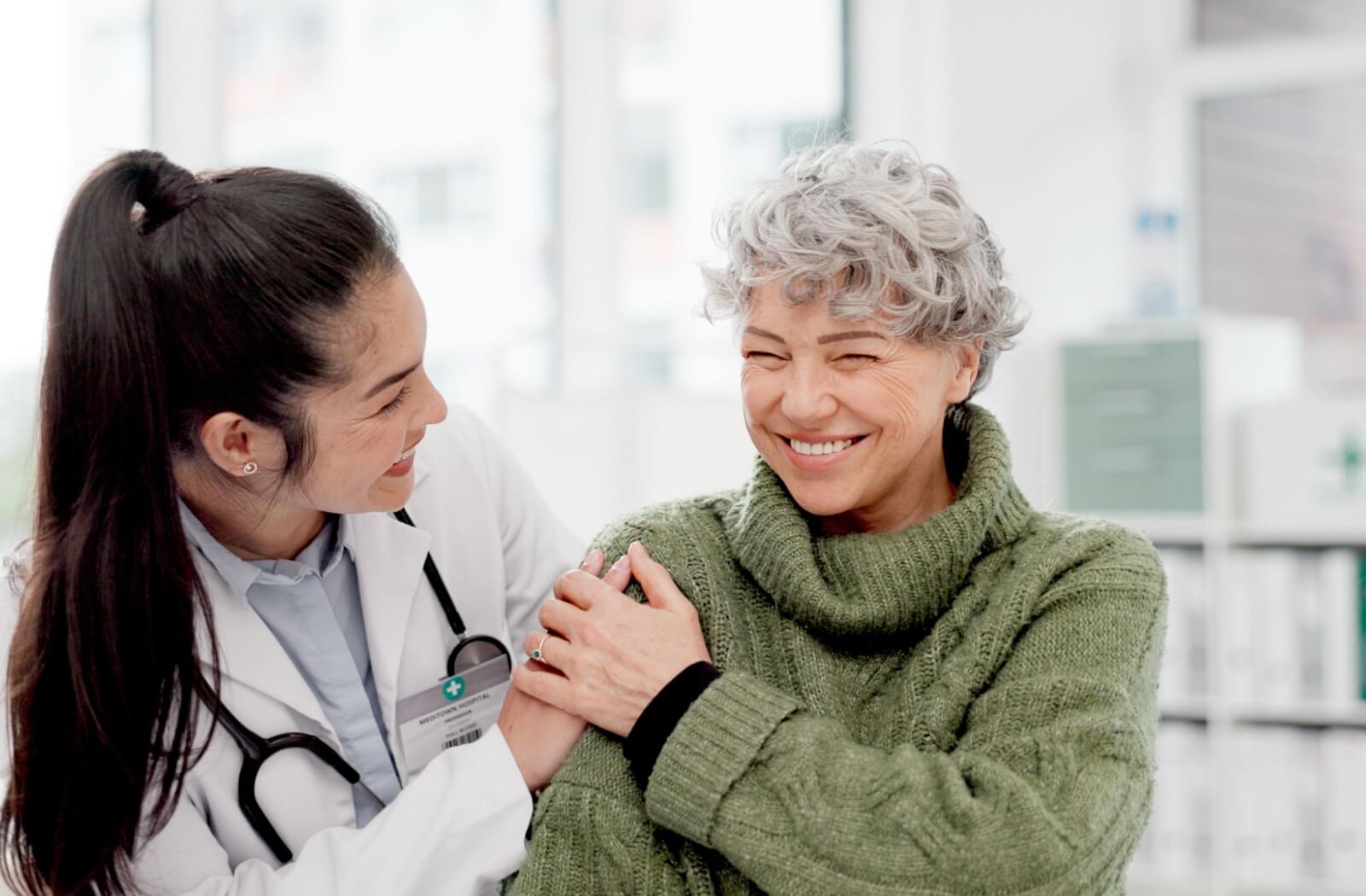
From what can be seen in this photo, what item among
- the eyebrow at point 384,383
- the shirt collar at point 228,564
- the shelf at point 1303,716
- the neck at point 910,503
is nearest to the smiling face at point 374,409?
the eyebrow at point 384,383

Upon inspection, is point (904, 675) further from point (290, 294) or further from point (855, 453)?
point (290, 294)

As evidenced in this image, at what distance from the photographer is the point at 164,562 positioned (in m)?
1.31

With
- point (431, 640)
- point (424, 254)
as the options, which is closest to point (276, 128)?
point (424, 254)

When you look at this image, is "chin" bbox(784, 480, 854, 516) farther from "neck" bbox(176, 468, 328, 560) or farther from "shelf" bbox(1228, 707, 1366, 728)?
"shelf" bbox(1228, 707, 1366, 728)

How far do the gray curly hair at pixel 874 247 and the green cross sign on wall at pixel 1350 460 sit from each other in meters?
1.97

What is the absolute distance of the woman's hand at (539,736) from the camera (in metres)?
1.39

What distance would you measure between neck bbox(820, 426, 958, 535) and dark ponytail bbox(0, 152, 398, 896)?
0.63 metres

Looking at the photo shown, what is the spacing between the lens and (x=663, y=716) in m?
1.31

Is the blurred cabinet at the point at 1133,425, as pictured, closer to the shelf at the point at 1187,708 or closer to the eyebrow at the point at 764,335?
the shelf at the point at 1187,708

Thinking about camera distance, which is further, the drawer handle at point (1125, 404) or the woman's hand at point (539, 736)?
the drawer handle at point (1125, 404)

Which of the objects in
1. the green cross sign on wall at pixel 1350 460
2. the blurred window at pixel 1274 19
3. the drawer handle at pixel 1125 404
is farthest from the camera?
the blurred window at pixel 1274 19

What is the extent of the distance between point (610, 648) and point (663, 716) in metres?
0.10

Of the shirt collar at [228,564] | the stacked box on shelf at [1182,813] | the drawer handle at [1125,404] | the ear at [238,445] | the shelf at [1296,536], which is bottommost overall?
the stacked box on shelf at [1182,813]

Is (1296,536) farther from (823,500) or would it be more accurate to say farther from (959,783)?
(959,783)
